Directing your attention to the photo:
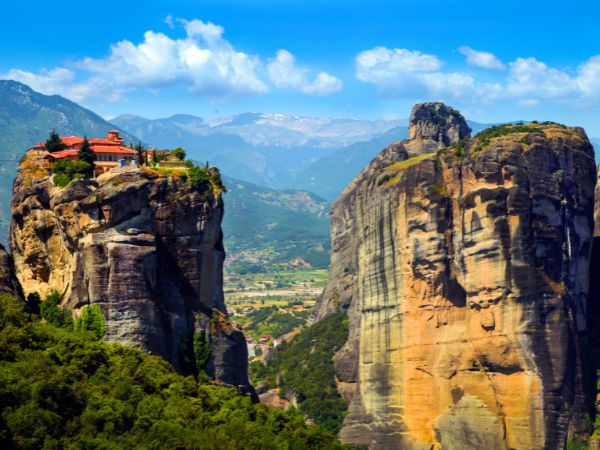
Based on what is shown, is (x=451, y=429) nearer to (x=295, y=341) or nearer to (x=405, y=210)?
(x=405, y=210)

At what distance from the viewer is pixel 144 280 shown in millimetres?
63719

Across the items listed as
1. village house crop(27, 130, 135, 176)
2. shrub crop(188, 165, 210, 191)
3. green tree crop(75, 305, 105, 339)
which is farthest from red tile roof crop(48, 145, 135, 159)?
green tree crop(75, 305, 105, 339)

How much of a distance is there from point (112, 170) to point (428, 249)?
29.1 meters

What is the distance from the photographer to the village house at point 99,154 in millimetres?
72438

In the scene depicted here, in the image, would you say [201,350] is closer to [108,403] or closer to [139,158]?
[139,158]

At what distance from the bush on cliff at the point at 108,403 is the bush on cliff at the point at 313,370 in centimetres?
3537

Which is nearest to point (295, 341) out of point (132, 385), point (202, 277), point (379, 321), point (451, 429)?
point (379, 321)

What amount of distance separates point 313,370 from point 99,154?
141 ft

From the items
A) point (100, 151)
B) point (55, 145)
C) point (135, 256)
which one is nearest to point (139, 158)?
point (100, 151)

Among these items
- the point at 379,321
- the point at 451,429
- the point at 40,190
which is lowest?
the point at 451,429

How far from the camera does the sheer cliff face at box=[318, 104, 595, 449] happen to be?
82.4 metres

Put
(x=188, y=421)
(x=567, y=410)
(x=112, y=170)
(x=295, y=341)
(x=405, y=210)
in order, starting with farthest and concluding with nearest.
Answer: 1. (x=295, y=341)
2. (x=405, y=210)
3. (x=567, y=410)
4. (x=112, y=170)
5. (x=188, y=421)

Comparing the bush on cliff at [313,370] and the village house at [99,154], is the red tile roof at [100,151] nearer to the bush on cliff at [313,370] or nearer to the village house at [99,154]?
the village house at [99,154]

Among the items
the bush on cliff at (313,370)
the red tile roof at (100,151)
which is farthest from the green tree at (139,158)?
the bush on cliff at (313,370)
